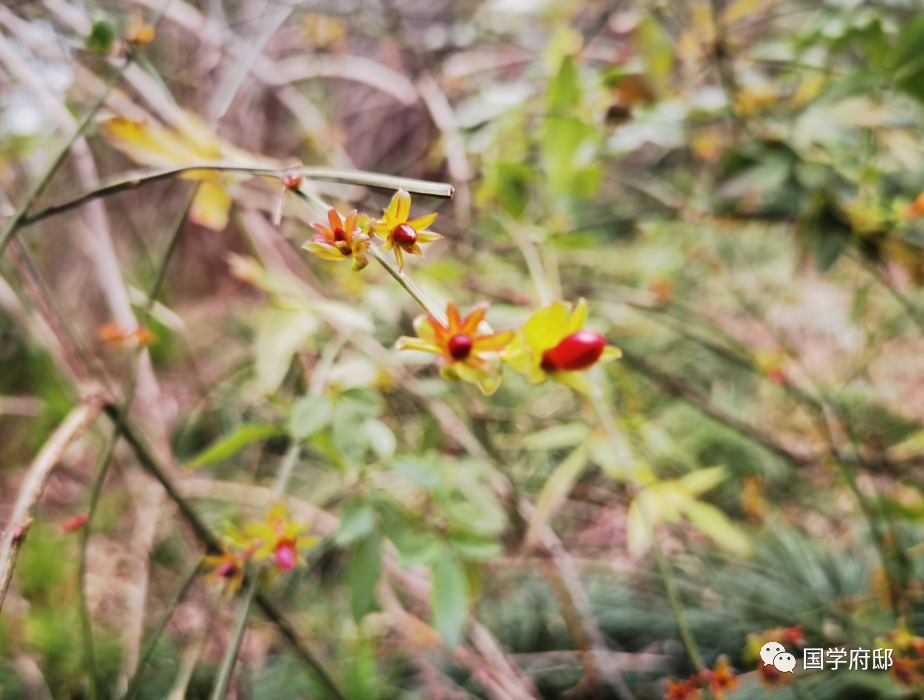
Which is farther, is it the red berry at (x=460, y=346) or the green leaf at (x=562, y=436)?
the green leaf at (x=562, y=436)

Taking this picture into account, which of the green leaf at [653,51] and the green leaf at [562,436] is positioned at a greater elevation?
the green leaf at [653,51]

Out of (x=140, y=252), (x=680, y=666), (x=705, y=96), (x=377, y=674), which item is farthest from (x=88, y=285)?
(x=680, y=666)

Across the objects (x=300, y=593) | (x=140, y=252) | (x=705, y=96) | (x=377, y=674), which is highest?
(x=140, y=252)

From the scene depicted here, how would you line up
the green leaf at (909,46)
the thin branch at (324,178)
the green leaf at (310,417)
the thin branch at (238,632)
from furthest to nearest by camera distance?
the green leaf at (909,46), the green leaf at (310,417), the thin branch at (238,632), the thin branch at (324,178)

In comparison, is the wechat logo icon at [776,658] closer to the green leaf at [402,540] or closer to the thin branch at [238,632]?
the green leaf at [402,540]

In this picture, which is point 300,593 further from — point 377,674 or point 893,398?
point 893,398

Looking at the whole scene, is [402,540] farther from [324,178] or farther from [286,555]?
[324,178]

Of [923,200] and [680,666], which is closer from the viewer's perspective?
[923,200]

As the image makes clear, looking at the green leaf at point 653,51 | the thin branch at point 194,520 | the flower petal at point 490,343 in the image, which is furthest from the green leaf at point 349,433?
the green leaf at point 653,51
